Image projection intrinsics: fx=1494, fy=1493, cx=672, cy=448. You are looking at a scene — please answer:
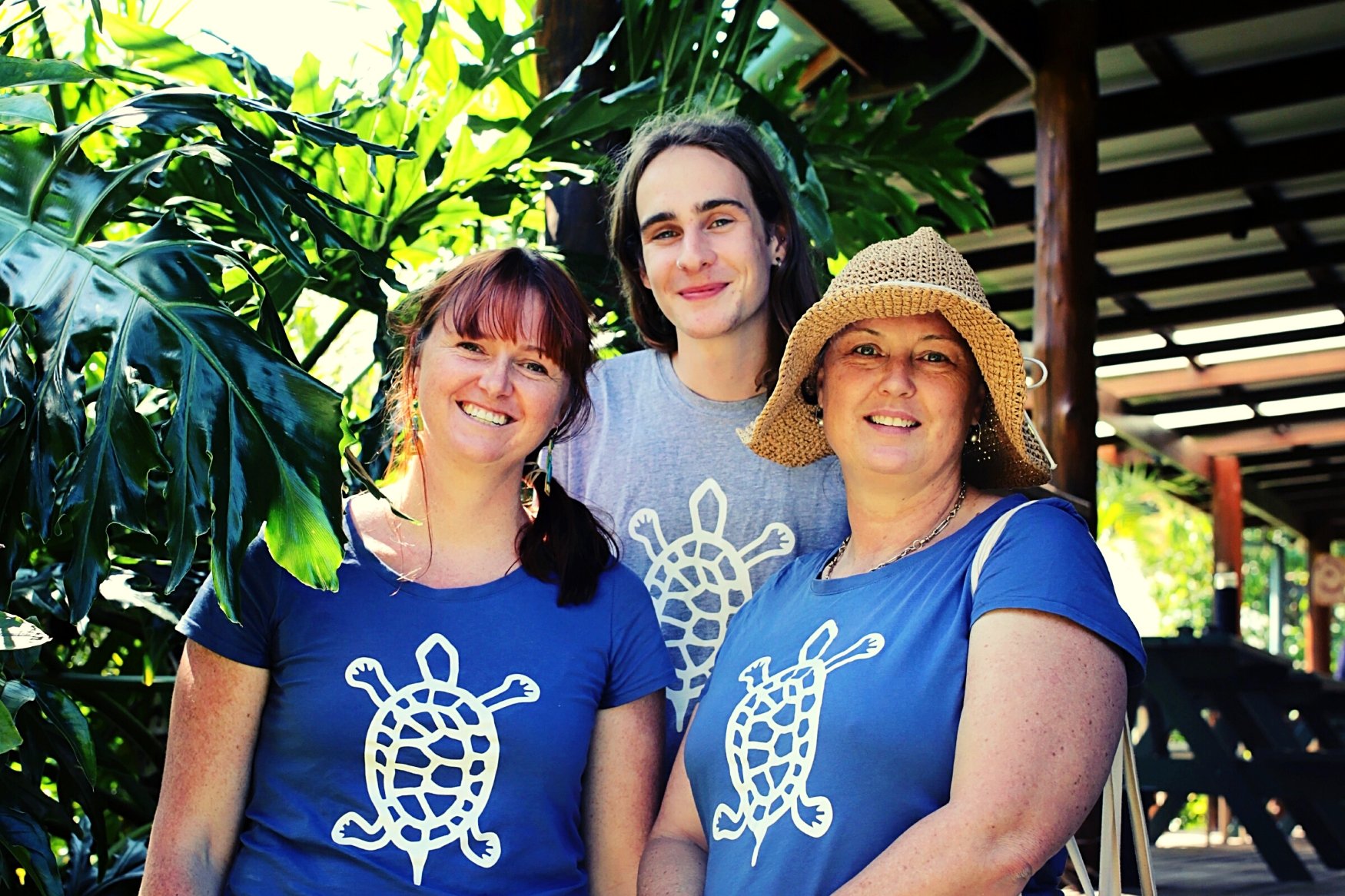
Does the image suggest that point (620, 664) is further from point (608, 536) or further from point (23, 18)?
point (23, 18)

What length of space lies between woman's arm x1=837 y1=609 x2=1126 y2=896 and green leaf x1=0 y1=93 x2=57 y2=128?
1.21 m

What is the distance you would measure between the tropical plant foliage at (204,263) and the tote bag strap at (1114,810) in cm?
73

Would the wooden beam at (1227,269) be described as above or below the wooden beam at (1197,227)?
below

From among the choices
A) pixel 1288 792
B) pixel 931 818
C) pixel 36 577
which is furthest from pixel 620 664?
pixel 1288 792

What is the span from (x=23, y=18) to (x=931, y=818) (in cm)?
157

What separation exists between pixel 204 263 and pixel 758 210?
87cm

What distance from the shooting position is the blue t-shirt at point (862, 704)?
1586 mm

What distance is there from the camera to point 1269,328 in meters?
9.62

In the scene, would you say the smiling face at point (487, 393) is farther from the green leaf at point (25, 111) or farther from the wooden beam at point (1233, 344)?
the wooden beam at point (1233, 344)

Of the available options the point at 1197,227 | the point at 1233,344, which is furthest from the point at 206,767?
the point at 1233,344

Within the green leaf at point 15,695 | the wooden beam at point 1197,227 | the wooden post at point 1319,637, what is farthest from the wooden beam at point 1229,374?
the green leaf at point 15,695

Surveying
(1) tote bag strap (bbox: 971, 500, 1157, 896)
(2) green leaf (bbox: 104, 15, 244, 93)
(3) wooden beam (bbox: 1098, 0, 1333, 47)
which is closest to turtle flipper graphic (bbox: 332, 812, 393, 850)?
(1) tote bag strap (bbox: 971, 500, 1157, 896)

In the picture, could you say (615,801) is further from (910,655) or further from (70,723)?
(70,723)

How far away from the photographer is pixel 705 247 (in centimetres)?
221
